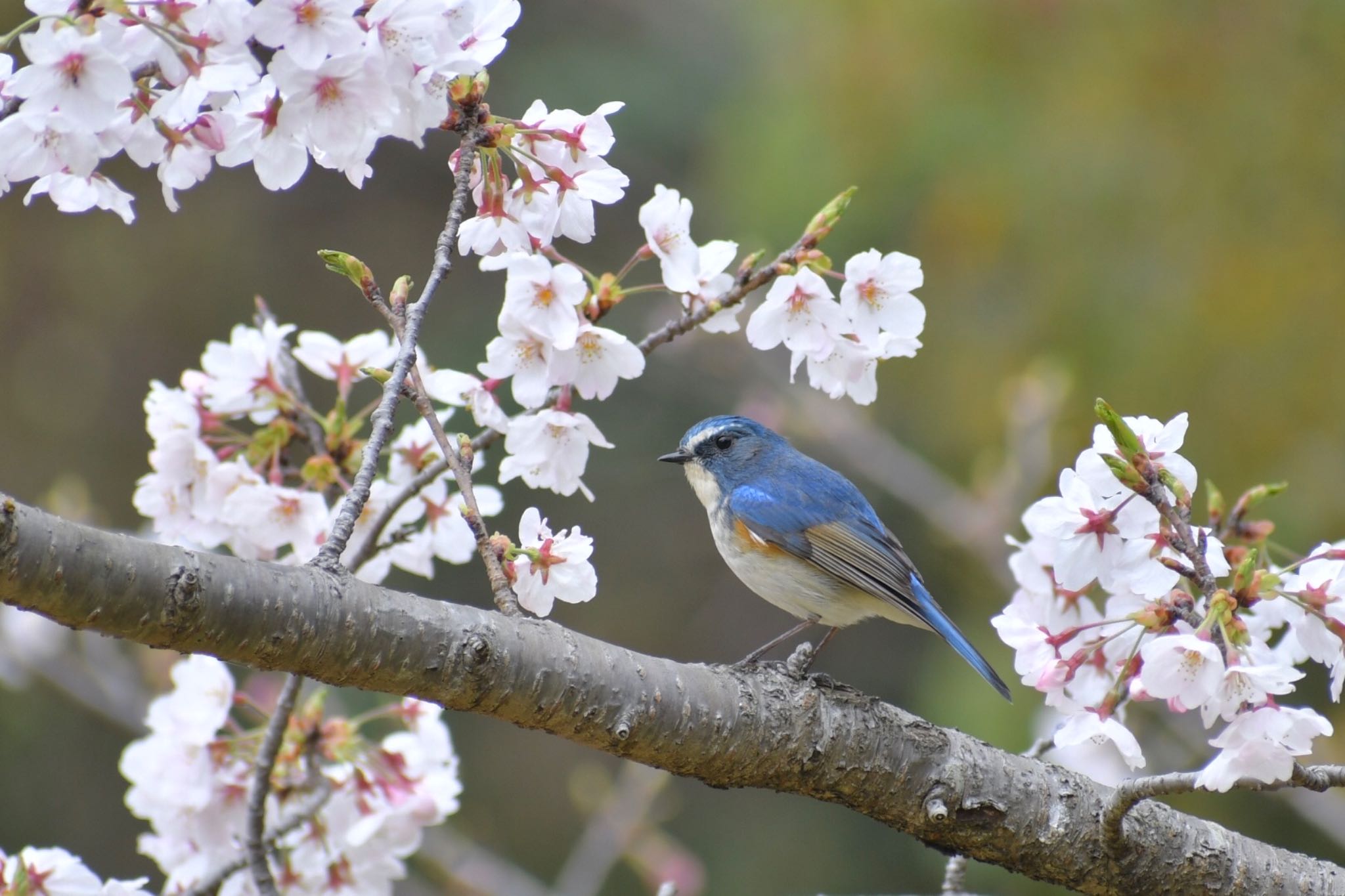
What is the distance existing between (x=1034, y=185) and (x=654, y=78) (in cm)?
570

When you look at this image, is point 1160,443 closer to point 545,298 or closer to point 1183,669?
point 1183,669

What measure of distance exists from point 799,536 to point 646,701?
1926mm

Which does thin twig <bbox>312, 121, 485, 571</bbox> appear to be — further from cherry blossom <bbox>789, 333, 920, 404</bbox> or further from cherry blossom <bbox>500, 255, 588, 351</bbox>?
cherry blossom <bbox>789, 333, 920, 404</bbox>

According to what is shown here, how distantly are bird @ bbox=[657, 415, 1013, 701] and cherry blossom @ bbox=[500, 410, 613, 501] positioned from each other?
1.30m

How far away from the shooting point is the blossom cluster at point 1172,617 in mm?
1948

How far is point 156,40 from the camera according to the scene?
73.0 inches

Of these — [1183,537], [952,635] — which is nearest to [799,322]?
[1183,537]

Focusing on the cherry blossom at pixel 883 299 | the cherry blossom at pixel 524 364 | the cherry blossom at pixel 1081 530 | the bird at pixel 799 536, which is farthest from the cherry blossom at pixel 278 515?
the cherry blossom at pixel 1081 530

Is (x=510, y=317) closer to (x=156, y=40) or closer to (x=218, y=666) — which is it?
(x=156, y=40)

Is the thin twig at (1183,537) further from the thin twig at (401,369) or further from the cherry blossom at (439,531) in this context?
the cherry blossom at (439,531)

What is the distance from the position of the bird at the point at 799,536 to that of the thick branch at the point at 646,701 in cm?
115

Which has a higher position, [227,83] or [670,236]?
[670,236]

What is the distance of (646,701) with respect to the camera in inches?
77.0

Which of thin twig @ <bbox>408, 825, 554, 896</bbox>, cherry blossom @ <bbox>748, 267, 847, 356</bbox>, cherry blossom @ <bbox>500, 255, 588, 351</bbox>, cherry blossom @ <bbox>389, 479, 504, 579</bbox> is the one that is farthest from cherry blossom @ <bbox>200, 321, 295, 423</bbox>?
thin twig @ <bbox>408, 825, 554, 896</bbox>
